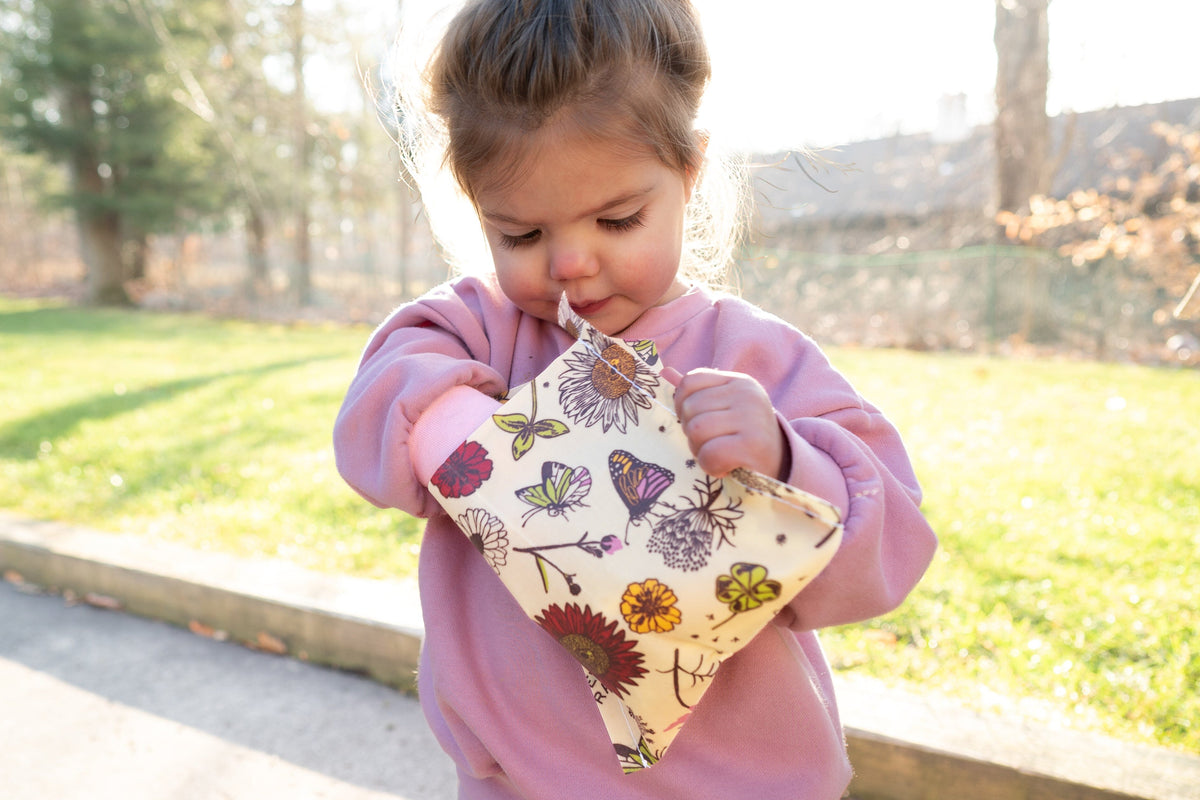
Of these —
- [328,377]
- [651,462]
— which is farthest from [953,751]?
[328,377]

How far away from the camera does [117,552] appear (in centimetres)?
309

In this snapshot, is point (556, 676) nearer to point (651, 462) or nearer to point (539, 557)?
point (539, 557)

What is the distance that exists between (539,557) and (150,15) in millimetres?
18396

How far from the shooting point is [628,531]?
963 millimetres

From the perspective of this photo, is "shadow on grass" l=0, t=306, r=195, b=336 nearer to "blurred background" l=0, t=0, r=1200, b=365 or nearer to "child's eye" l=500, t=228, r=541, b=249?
"blurred background" l=0, t=0, r=1200, b=365

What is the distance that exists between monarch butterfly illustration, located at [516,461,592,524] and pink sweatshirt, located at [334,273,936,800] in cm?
13

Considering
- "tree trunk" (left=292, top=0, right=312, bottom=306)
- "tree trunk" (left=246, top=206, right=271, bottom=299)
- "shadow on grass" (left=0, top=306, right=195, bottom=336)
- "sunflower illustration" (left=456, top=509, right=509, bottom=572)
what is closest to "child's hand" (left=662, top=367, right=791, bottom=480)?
"sunflower illustration" (left=456, top=509, right=509, bottom=572)

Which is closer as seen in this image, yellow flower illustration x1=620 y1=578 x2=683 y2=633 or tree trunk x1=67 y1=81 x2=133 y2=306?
yellow flower illustration x1=620 y1=578 x2=683 y2=633

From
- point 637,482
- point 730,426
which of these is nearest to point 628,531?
point 637,482

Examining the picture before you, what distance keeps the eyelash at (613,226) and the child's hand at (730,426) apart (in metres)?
0.33

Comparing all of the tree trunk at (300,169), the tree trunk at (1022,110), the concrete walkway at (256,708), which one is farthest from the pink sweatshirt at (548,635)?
the tree trunk at (300,169)

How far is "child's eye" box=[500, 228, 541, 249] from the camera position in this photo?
1227 mm

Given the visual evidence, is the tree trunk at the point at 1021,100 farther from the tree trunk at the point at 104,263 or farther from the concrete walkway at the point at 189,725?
the tree trunk at the point at 104,263

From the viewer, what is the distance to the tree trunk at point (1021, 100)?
10.7 meters
